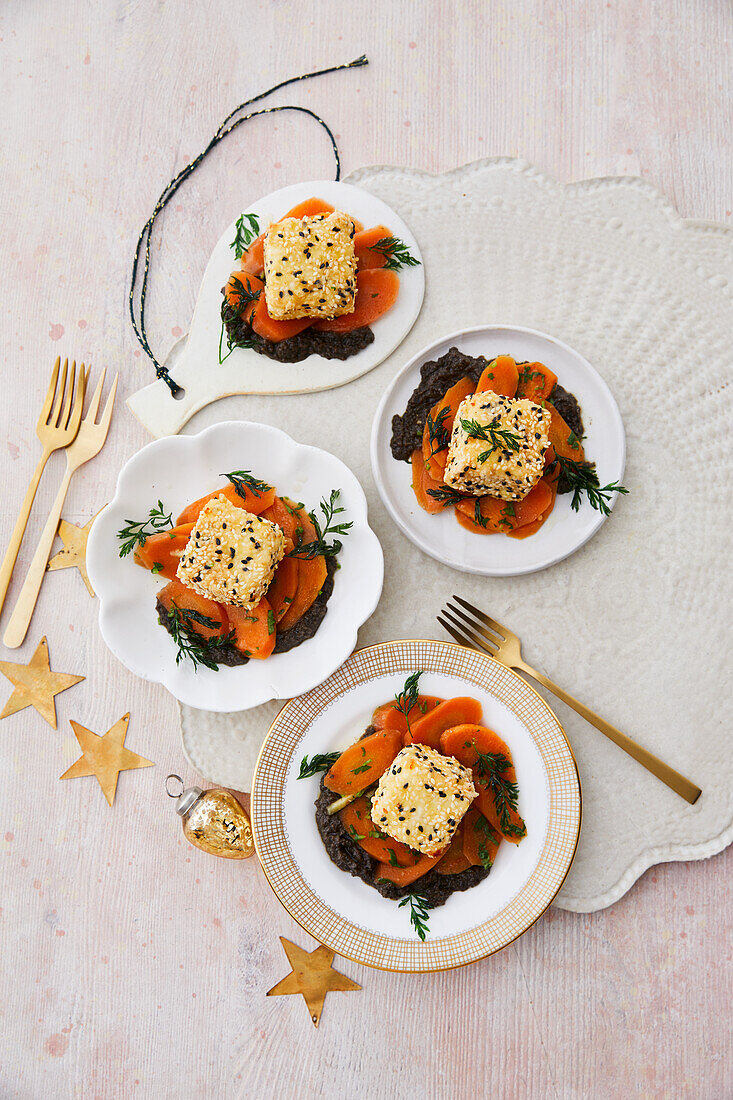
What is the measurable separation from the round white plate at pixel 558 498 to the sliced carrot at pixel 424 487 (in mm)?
28

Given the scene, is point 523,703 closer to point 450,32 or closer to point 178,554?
point 178,554

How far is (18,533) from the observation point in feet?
8.29

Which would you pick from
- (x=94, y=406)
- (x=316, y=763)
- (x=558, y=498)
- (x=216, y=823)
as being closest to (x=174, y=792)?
(x=216, y=823)

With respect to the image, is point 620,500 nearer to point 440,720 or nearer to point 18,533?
point 440,720

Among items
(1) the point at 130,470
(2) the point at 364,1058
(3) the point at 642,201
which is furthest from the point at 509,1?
(2) the point at 364,1058

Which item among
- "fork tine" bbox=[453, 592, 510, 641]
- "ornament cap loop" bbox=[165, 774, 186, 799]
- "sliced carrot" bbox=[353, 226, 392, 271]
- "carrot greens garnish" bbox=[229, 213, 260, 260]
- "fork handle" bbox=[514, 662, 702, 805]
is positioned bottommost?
"ornament cap loop" bbox=[165, 774, 186, 799]

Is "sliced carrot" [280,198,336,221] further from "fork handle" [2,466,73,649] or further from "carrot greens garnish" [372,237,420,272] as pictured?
"fork handle" [2,466,73,649]

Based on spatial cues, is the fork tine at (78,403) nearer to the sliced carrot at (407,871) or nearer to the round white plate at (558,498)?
the round white plate at (558,498)

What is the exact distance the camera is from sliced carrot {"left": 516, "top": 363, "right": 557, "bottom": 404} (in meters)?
2.30

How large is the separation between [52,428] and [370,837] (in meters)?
1.82

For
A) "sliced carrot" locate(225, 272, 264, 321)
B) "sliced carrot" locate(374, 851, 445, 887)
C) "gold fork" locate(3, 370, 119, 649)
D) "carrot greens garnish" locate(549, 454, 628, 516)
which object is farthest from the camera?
"gold fork" locate(3, 370, 119, 649)

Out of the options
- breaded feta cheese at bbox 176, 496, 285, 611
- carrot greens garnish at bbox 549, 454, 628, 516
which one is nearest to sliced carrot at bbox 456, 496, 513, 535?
carrot greens garnish at bbox 549, 454, 628, 516

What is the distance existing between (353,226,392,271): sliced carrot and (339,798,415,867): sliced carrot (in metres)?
1.83

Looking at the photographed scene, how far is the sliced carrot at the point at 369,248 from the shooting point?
2.42 metres
